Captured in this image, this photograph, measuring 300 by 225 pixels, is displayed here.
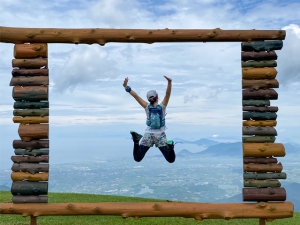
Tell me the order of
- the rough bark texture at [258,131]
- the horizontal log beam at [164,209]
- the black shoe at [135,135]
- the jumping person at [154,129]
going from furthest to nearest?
the black shoe at [135,135] → the jumping person at [154,129] → the rough bark texture at [258,131] → the horizontal log beam at [164,209]

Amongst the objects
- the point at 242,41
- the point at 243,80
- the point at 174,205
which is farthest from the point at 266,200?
the point at 242,41

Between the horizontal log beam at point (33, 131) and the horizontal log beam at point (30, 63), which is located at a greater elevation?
the horizontal log beam at point (30, 63)

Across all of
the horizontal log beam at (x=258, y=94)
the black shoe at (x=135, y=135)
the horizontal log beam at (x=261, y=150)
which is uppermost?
the horizontal log beam at (x=258, y=94)

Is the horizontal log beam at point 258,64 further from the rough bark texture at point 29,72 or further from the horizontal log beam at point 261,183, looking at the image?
the rough bark texture at point 29,72

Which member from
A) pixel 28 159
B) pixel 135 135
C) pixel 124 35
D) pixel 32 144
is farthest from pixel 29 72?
pixel 135 135

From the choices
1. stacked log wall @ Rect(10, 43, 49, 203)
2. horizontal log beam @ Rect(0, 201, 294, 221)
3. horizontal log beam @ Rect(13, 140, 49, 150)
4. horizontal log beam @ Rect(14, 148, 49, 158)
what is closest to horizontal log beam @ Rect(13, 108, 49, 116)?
stacked log wall @ Rect(10, 43, 49, 203)

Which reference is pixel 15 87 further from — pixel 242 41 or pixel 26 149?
pixel 242 41

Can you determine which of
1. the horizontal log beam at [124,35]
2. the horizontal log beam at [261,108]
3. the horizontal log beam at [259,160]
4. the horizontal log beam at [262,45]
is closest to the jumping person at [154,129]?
the horizontal log beam at [124,35]
